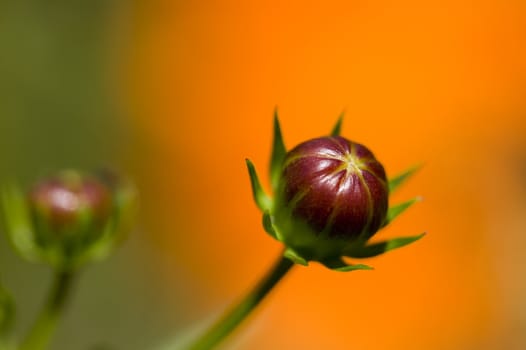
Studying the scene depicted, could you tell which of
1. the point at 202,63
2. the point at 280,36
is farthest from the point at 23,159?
the point at 280,36

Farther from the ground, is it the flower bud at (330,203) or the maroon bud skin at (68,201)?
the flower bud at (330,203)

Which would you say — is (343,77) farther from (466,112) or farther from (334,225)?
(334,225)

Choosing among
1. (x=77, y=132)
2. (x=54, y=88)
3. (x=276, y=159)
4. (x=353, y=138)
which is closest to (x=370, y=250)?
(x=276, y=159)

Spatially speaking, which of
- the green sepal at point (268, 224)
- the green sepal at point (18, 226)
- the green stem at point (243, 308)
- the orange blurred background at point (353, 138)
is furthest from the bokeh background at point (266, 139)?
the green sepal at point (268, 224)

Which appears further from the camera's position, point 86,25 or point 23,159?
point 86,25

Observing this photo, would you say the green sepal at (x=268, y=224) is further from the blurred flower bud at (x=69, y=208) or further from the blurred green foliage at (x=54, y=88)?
the blurred green foliage at (x=54, y=88)
